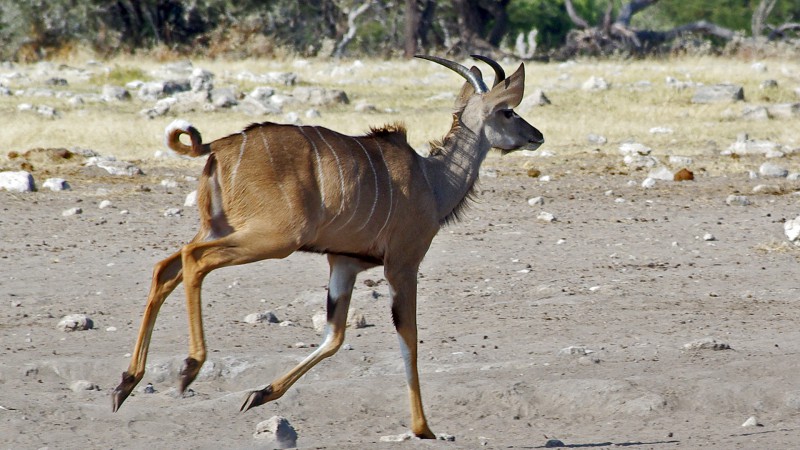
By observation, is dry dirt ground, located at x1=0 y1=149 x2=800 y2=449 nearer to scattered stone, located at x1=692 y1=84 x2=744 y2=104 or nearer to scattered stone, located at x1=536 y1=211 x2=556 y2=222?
scattered stone, located at x1=536 y1=211 x2=556 y2=222

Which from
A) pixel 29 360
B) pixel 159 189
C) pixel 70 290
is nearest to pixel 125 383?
pixel 29 360

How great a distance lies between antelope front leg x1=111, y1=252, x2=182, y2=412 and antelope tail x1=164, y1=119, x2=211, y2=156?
38 centimetres

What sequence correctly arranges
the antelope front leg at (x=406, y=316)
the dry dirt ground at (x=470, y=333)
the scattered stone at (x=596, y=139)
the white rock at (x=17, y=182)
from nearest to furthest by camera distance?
1. the antelope front leg at (x=406, y=316)
2. the dry dirt ground at (x=470, y=333)
3. the white rock at (x=17, y=182)
4. the scattered stone at (x=596, y=139)

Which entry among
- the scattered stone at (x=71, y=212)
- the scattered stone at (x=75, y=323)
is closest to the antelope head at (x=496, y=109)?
the scattered stone at (x=75, y=323)

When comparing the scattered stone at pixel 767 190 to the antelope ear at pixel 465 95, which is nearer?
the antelope ear at pixel 465 95

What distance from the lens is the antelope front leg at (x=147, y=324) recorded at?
15.1ft

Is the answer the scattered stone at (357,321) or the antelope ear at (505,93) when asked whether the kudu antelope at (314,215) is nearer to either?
the antelope ear at (505,93)

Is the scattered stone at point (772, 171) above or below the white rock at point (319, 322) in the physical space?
below

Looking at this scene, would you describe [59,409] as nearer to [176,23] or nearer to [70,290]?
[70,290]

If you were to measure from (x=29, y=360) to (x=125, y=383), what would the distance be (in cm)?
172

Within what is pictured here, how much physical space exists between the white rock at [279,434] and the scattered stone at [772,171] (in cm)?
848

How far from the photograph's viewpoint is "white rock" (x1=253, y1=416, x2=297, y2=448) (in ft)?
15.7

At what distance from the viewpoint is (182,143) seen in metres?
4.78

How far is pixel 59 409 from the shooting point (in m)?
5.25
